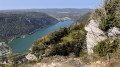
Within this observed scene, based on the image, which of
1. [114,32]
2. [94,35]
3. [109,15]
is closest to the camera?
A: [114,32]

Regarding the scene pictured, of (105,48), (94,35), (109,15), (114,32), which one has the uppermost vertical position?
(109,15)

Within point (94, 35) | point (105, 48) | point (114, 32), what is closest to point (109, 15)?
point (114, 32)

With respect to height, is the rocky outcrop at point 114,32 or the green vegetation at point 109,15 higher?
the green vegetation at point 109,15

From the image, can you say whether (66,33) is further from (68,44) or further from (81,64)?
(81,64)

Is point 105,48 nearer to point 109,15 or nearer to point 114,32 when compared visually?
point 114,32

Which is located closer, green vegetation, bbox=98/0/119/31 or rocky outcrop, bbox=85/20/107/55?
green vegetation, bbox=98/0/119/31

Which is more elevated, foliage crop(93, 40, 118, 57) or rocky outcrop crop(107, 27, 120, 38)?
rocky outcrop crop(107, 27, 120, 38)

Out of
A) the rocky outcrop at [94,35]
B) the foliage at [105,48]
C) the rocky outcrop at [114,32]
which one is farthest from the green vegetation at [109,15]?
the foliage at [105,48]

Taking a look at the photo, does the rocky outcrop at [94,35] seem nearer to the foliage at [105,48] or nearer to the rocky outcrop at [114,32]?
the rocky outcrop at [114,32]

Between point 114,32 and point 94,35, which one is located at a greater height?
point 114,32

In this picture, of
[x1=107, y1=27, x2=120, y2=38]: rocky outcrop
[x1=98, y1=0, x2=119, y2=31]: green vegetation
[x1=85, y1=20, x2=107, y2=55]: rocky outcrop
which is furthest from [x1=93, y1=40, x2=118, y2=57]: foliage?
[x1=98, y1=0, x2=119, y2=31]: green vegetation

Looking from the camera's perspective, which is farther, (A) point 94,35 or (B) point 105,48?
(A) point 94,35

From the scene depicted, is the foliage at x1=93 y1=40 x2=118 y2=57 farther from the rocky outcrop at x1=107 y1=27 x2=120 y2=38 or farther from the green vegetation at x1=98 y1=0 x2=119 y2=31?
the green vegetation at x1=98 y1=0 x2=119 y2=31
